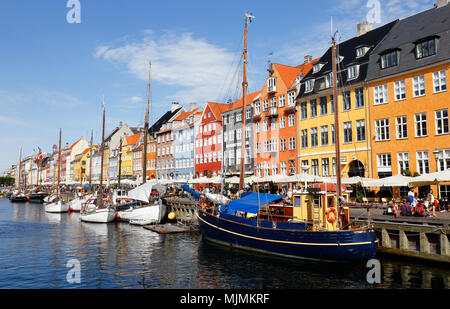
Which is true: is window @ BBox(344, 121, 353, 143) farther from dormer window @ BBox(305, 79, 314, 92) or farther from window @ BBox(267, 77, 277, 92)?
window @ BBox(267, 77, 277, 92)

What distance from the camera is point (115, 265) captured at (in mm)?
20938

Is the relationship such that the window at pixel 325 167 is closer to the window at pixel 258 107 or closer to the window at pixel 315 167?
the window at pixel 315 167

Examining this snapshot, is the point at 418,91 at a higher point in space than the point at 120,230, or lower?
higher

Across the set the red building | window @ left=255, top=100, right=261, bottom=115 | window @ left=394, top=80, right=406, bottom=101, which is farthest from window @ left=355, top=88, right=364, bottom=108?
the red building

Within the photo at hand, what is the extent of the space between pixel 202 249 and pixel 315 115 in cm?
2498

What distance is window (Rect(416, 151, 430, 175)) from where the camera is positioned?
33.7 metres

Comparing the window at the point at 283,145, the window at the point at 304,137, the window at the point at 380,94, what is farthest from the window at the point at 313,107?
the window at the point at 380,94

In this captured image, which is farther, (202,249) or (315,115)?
(315,115)

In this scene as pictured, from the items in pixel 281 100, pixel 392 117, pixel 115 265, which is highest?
pixel 281 100

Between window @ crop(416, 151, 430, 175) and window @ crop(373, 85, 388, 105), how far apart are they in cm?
632
